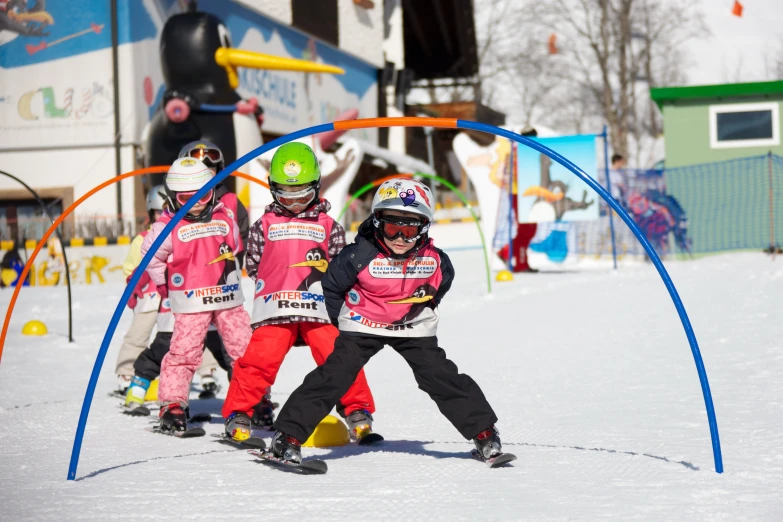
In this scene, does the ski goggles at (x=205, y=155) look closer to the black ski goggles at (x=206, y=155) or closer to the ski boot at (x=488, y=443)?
the black ski goggles at (x=206, y=155)

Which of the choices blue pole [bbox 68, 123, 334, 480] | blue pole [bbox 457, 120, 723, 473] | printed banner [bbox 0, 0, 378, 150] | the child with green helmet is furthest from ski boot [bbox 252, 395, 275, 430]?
printed banner [bbox 0, 0, 378, 150]

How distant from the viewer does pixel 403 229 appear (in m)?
5.24

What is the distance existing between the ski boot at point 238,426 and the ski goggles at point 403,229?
1.41 meters

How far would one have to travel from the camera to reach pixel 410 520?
4129mm

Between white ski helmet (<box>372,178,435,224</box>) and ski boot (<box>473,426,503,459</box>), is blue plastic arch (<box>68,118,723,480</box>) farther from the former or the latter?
ski boot (<box>473,426,503,459</box>)

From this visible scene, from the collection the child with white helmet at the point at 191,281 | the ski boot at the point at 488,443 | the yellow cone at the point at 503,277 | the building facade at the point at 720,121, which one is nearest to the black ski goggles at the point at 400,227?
the ski boot at the point at 488,443

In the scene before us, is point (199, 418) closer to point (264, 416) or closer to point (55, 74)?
point (264, 416)

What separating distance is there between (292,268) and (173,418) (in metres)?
1.22

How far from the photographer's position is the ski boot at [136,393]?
7387mm

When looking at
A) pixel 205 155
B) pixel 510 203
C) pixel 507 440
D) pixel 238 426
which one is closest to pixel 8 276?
pixel 510 203

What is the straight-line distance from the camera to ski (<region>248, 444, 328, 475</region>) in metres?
5.07

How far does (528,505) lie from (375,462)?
124 cm

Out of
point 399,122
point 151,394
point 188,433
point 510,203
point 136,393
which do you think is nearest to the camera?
point 399,122

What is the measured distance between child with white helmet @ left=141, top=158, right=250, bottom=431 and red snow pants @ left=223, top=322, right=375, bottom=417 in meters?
0.54
